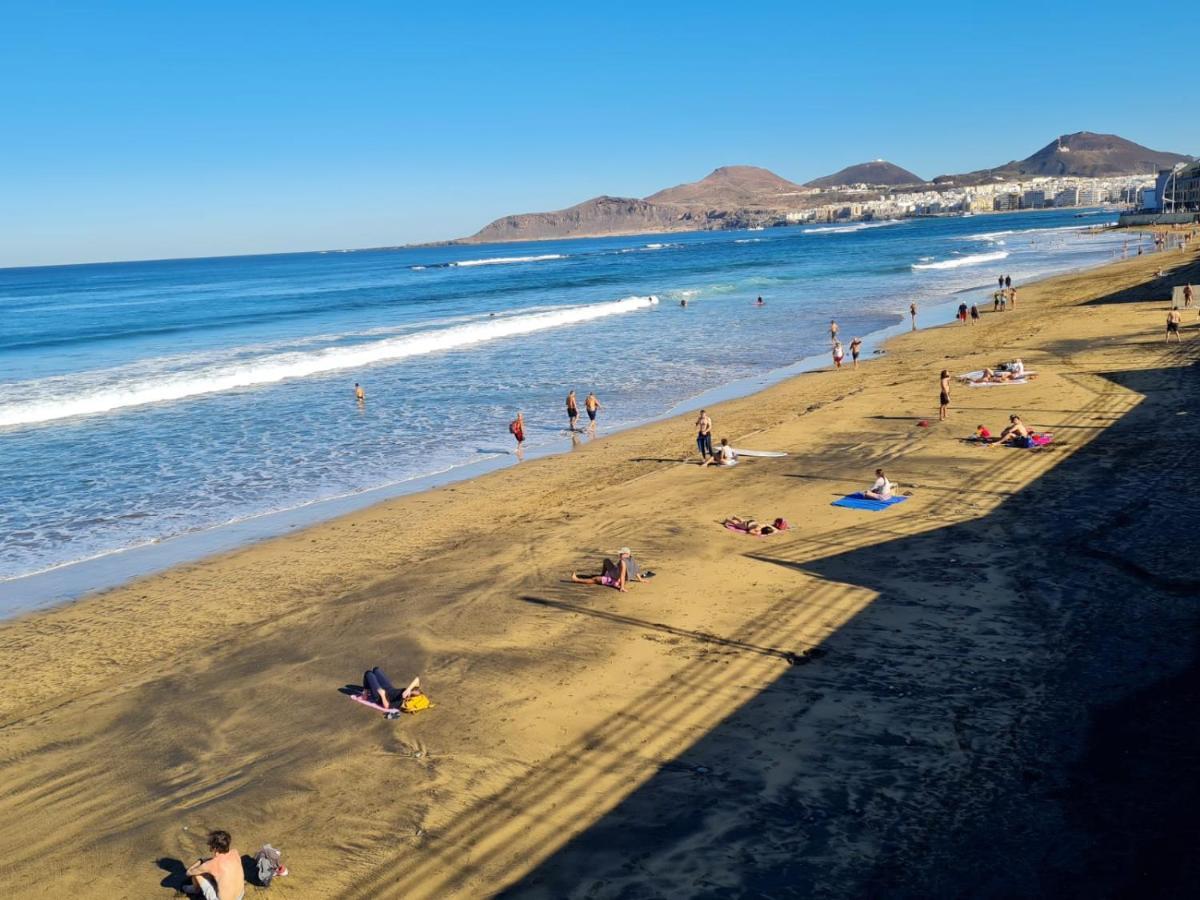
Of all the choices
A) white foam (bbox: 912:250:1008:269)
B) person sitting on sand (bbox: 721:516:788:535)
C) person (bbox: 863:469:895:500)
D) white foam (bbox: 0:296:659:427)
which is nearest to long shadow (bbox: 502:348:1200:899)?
person sitting on sand (bbox: 721:516:788:535)

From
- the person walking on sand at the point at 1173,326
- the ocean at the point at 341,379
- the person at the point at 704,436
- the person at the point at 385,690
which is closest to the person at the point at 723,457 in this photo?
the person at the point at 704,436

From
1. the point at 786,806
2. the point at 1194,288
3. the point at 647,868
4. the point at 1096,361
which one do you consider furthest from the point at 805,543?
the point at 1194,288

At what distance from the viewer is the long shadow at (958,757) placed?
662cm

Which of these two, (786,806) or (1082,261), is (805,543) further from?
(1082,261)

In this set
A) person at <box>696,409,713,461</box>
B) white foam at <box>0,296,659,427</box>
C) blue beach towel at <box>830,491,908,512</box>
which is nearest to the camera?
blue beach towel at <box>830,491,908,512</box>

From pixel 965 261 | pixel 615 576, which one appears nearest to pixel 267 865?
pixel 615 576

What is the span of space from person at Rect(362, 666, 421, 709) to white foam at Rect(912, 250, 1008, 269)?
71970 mm

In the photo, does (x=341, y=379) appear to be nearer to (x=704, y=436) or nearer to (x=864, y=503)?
(x=704, y=436)

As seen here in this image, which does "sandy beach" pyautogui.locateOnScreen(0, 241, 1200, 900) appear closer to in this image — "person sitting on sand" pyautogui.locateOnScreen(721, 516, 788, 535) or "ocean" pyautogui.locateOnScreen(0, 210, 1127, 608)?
"person sitting on sand" pyautogui.locateOnScreen(721, 516, 788, 535)

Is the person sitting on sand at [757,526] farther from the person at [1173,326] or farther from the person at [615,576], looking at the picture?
the person at [1173,326]

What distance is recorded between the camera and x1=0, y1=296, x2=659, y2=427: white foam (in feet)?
109

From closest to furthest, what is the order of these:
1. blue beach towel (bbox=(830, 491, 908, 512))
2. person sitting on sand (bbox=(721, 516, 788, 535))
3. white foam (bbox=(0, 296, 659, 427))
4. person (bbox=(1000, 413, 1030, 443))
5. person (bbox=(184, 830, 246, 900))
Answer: person (bbox=(184, 830, 246, 900)) < person sitting on sand (bbox=(721, 516, 788, 535)) < blue beach towel (bbox=(830, 491, 908, 512)) < person (bbox=(1000, 413, 1030, 443)) < white foam (bbox=(0, 296, 659, 427))

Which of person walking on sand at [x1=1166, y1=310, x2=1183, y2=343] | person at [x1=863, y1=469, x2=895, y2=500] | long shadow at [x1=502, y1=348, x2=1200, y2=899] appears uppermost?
person walking on sand at [x1=1166, y1=310, x2=1183, y2=343]

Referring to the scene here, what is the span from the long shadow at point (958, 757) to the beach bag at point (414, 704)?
291 cm
